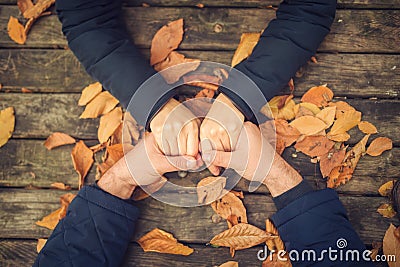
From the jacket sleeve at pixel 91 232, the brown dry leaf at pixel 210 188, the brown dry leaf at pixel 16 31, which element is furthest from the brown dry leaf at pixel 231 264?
the brown dry leaf at pixel 16 31

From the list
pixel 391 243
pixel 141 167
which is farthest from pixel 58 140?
pixel 391 243

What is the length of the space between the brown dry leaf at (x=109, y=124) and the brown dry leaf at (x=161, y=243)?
0.45 m

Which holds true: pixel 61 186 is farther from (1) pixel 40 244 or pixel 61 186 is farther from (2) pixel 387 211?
(2) pixel 387 211

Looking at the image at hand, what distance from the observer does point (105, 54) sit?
1.66 m

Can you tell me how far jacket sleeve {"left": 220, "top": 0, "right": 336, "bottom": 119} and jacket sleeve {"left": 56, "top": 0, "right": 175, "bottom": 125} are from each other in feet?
1.03

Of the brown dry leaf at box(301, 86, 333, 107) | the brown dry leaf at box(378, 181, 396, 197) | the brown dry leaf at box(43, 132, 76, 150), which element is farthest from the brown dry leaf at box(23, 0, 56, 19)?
the brown dry leaf at box(378, 181, 396, 197)

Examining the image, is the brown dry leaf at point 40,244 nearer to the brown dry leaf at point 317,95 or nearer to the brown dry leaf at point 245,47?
the brown dry leaf at point 245,47

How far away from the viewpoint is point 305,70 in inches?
71.4

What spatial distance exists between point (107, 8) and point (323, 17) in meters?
0.85

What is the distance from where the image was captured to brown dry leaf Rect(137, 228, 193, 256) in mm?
1756

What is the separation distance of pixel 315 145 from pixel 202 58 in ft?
1.98

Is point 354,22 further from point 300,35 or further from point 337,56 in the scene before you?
point 300,35

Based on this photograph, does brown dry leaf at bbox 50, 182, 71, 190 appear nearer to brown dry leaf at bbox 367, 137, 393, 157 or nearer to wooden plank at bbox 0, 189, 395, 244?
wooden plank at bbox 0, 189, 395, 244

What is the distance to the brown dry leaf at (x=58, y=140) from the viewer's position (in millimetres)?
1828
